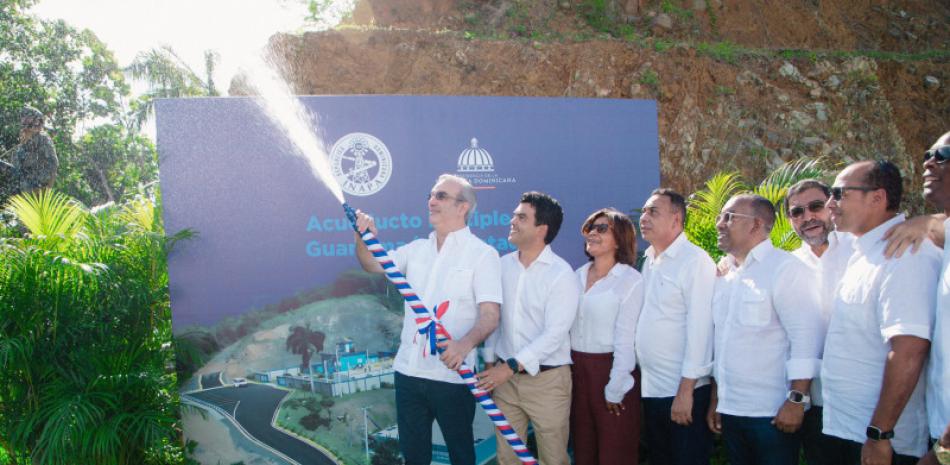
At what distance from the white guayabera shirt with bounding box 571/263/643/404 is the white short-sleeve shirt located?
1.79 ft

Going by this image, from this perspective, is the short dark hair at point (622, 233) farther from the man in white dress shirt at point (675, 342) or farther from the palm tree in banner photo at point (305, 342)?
the palm tree in banner photo at point (305, 342)

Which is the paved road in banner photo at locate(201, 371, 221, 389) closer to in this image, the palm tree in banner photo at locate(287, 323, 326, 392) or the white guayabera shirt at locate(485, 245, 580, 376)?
the palm tree in banner photo at locate(287, 323, 326, 392)

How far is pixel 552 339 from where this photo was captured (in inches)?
146

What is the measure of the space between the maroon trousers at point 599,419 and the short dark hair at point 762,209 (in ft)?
3.72

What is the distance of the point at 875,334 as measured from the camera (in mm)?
2770

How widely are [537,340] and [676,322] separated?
772 mm

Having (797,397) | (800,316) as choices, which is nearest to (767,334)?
(800,316)

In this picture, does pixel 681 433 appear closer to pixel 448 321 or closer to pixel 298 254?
pixel 448 321

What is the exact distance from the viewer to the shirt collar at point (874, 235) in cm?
285

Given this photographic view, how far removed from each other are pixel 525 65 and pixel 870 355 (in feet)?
28.6

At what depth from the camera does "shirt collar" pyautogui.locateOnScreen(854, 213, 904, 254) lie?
2.85 meters

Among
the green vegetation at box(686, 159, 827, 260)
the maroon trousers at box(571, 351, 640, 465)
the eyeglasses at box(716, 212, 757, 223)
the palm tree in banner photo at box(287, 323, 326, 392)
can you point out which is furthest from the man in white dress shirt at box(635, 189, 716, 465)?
the palm tree in banner photo at box(287, 323, 326, 392)

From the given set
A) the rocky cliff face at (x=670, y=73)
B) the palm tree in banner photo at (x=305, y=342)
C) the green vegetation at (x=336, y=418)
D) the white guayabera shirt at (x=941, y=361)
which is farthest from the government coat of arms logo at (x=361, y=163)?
the rocky cliff face at (x=670, y=73)

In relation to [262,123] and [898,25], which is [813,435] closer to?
[262,123]
